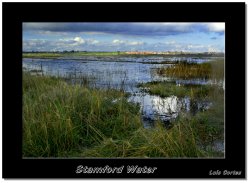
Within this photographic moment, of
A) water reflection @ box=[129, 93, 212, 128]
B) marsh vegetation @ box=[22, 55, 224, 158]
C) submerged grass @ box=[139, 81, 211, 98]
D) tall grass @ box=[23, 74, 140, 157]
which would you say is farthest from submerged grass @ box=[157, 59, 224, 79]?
tall grass @ box=[23, 74, 140, 157]

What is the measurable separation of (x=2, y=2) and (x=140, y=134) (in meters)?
Result: 1.98

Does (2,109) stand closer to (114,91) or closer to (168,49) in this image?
(114,91)

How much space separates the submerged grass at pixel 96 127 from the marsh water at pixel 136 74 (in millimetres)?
90

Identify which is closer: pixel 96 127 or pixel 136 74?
pixel 136 74

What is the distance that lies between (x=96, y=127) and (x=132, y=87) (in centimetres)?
60

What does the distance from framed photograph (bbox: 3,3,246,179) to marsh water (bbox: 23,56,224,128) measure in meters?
0.01

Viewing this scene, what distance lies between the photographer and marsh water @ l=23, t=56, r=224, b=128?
5371mm

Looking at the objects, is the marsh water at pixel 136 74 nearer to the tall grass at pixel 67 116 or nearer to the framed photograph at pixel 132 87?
the framed photograph at pixel 132 87

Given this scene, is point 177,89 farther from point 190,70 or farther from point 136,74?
point 136,74

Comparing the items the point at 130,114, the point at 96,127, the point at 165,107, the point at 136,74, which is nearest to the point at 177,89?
the point at 165,107

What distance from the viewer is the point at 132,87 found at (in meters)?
5.49

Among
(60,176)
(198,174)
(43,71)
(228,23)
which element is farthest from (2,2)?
(198,174)

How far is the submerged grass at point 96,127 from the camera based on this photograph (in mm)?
5254

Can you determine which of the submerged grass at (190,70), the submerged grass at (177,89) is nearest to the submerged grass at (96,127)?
the submerged grass at (177,89)
